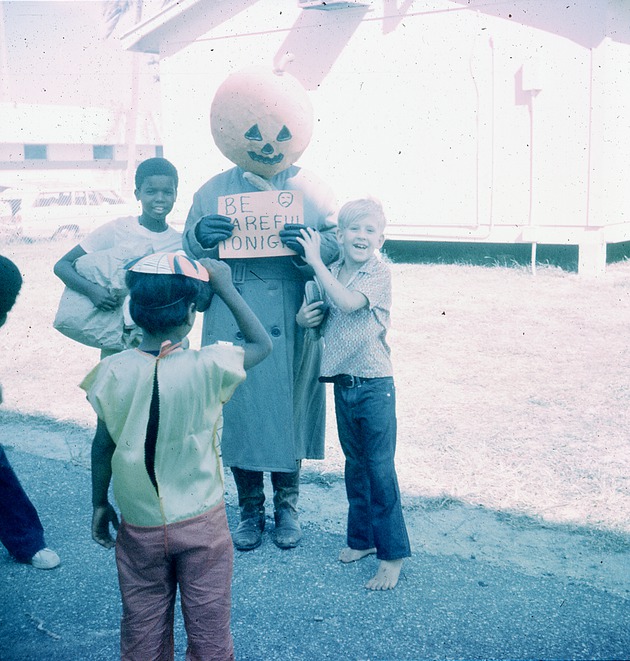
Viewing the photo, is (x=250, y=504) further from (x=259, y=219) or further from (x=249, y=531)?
(x=259, y=219)

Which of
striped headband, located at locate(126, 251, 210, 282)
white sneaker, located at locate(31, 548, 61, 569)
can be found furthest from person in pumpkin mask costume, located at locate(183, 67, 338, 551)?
striped headband, located at locate(126, 251, 210, 282)

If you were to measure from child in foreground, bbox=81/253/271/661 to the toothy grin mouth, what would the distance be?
4.44 feet

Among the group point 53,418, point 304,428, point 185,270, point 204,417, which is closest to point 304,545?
point 304,428

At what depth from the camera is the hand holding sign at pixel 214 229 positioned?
3432 mm

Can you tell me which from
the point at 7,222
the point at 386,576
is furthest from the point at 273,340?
the point at 7,222

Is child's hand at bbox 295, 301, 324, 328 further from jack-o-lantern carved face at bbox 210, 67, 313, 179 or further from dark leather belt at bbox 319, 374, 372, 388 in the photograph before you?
jack-o-lantern carved face at bbox 210, 67, 313, 179

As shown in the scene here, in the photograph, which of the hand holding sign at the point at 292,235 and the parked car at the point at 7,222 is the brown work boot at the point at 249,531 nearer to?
the hand holding sign at the point at 292,235

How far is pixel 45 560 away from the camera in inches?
141

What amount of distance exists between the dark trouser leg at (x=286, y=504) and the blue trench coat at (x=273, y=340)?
0.54 feet

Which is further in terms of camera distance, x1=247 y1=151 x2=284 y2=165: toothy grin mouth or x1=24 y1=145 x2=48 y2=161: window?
x1=24 y1=145 x2=48 y2=161: window

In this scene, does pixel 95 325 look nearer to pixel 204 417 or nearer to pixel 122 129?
pixel 204 417

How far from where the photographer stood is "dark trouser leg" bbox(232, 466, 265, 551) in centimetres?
378

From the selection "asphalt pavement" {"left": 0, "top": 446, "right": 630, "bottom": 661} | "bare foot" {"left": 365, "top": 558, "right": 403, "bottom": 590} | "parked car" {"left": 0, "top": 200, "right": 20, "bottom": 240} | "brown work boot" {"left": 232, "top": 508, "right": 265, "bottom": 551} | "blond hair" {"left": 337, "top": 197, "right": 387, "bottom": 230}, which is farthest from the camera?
"parked car" {"left": 0, "top": 200, "right": 20, "bottom": 240}

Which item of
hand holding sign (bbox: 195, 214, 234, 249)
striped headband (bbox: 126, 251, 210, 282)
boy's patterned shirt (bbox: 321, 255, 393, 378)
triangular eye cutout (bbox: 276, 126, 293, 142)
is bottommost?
boy's patterned shirt (bbox: 321, 255, 393, 378)
